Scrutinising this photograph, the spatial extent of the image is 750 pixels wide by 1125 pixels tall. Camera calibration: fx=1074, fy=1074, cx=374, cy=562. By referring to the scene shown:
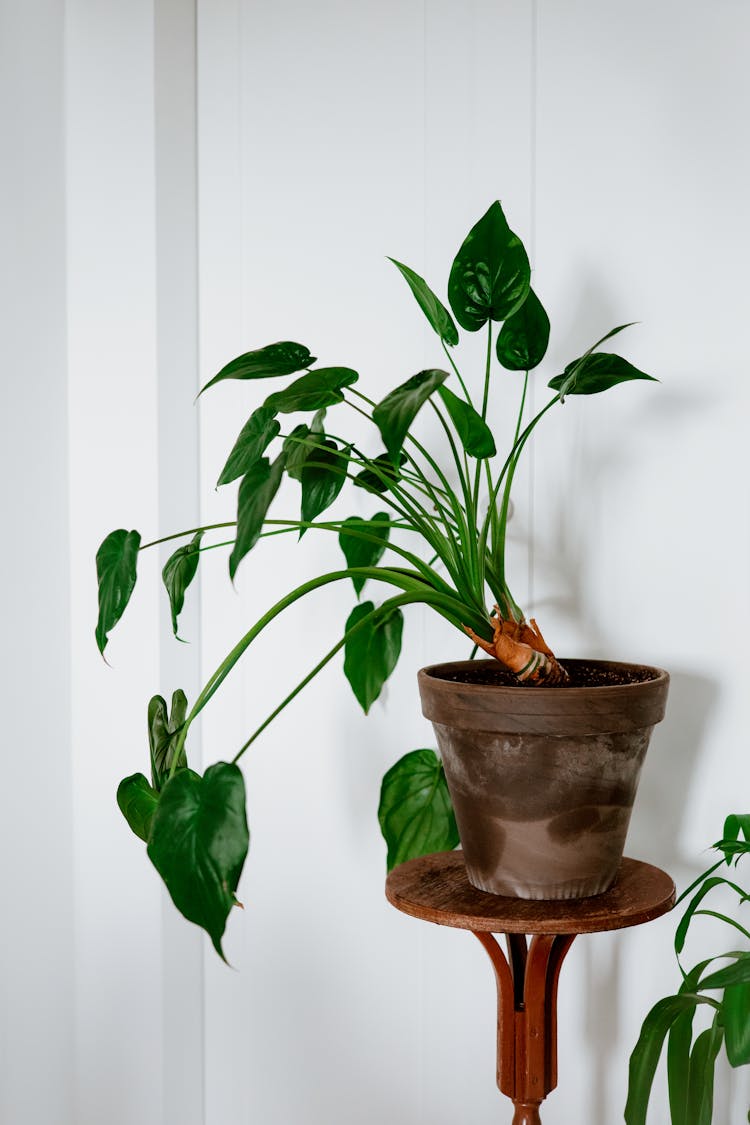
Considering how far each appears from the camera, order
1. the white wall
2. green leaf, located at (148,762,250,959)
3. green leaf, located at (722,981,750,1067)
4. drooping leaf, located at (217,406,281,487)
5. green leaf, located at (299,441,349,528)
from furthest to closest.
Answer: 1. the white wall
2. green leaf, located at (299,441,349,528)
3. drooping leaf, located at (217,406,281,487)
4. green leaf, located at (722,981,750,1067)
5. green leaf, located at (148,762,250,959)

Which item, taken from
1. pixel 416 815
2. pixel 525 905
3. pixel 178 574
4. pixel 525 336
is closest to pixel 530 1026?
pixel 525 905

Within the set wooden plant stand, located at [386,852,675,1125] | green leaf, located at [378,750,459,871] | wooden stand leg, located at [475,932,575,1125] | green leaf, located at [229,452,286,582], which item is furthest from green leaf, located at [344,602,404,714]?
green leaf, located at [229,452,286,582]

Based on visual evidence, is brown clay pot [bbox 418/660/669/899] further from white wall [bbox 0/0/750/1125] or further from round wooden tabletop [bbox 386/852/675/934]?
white wall [bbox 0/0/750/1125]

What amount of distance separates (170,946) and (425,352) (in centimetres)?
90

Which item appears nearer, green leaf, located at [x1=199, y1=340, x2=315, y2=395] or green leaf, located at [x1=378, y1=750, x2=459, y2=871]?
green leaf, located at [x1=199, y1=340, x2=315, y2=395]

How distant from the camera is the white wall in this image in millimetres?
1293

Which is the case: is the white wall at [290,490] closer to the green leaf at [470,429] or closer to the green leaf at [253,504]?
the green leaf at [470,429]

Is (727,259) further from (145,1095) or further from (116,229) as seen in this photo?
(145,1095)

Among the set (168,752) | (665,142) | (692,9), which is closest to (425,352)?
(665,142)

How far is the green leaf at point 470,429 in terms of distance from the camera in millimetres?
1060

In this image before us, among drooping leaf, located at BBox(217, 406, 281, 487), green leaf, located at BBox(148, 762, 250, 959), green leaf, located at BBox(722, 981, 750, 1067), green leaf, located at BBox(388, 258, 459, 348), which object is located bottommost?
green leaf, located at BBox(722, 981, 750, 1067)

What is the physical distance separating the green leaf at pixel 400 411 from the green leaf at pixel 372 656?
488mm

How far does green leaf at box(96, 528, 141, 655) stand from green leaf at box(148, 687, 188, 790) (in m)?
0.08

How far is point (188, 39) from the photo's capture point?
1534mm
